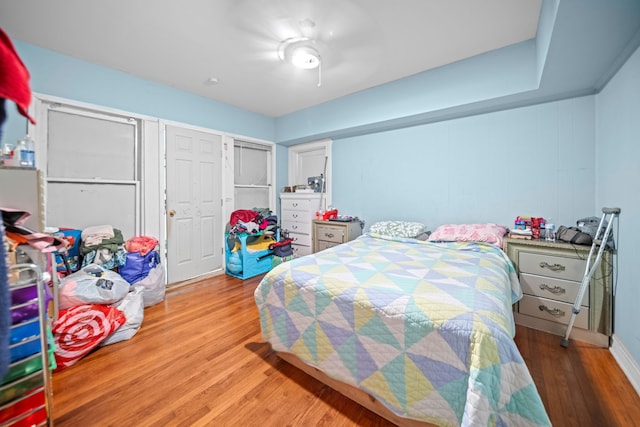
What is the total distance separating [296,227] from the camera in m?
4.30

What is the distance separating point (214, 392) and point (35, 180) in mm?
1749

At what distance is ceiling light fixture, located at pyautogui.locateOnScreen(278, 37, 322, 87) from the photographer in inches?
85.8

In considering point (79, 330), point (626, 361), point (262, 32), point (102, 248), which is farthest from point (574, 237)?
point (102, 248)

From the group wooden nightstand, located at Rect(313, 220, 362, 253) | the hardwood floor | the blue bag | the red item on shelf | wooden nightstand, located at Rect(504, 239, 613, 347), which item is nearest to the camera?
the hardwood floor

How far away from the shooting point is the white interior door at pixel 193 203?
130 inches

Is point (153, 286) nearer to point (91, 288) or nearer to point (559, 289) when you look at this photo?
point (91, 288)

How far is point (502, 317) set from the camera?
1167 millimetres

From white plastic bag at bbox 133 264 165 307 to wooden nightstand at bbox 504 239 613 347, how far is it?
3.48 m

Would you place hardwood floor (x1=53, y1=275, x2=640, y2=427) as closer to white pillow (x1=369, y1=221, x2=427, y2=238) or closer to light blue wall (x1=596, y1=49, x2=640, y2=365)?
light blue wall (x1=596, y1=49, x2=640, y2=365)

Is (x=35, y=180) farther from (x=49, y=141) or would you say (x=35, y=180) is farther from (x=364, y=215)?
(x=364, y=215)

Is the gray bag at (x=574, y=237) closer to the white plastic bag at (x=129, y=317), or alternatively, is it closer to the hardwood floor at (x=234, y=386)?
the hardwood floor at (x=234, y=386)

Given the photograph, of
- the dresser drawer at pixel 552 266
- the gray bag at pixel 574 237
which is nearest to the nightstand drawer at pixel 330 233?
the dresser drawer at pixel 552 266

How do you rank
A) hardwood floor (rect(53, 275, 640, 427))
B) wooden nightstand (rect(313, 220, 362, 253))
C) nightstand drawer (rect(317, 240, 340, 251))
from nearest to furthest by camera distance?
hardwood floor (rect(53, 275, 640, 427))
wooden nightstand (rect(313, 220, 362, 253))
nightstand drawer (rect(317, 240, 340, 251))

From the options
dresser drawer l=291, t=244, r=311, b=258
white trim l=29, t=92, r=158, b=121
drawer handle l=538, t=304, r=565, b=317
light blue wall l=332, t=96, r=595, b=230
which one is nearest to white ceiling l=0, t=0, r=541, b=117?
white trim l=29, t=92, r=158, b=121
